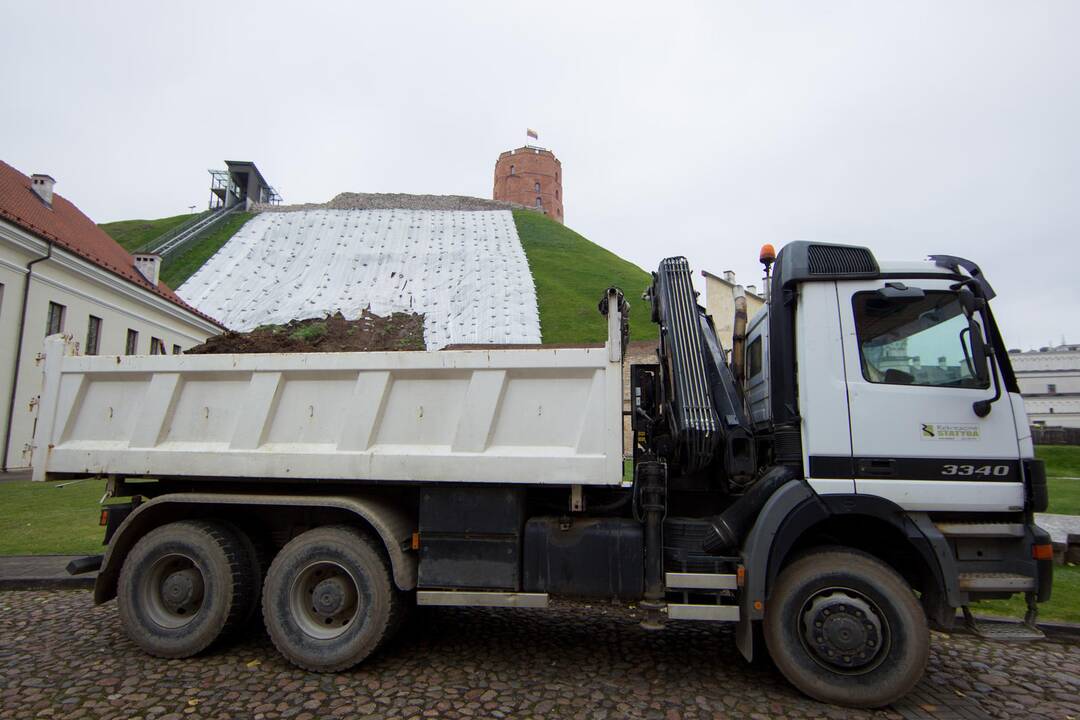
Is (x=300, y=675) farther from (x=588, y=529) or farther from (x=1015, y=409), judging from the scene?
(x=1015, y=409)

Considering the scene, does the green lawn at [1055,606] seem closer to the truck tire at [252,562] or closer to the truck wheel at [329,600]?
the truck wheel at [329,600]

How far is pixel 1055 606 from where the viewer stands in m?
5.58

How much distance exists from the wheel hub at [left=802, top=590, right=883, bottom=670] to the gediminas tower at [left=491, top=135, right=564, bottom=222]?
75551mm

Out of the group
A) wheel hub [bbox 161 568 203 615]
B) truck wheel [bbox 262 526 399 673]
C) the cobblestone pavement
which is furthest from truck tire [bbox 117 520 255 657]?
truck wheel [bbox 262 526 399 673]

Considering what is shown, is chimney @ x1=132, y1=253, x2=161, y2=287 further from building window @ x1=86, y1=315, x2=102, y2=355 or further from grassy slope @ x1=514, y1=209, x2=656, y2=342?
grassy slope @ x1=514, y1=209, x2=656, y2=342

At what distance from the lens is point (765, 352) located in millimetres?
4484

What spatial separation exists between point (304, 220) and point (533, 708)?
168 feet

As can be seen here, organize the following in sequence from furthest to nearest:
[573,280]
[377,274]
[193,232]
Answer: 1. [193,232]
2. [573,280]
3. [377,274]

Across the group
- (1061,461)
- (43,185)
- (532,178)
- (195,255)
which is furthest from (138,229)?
(1061,461)

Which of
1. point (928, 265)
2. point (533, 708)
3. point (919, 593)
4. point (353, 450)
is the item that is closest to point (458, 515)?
point (353, 450)

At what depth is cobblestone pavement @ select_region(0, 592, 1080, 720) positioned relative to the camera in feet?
11.8

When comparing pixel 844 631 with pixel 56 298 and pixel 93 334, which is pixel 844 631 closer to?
pixel 56 298

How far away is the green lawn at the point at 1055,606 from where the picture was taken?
5332 mm

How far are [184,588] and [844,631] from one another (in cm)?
465
